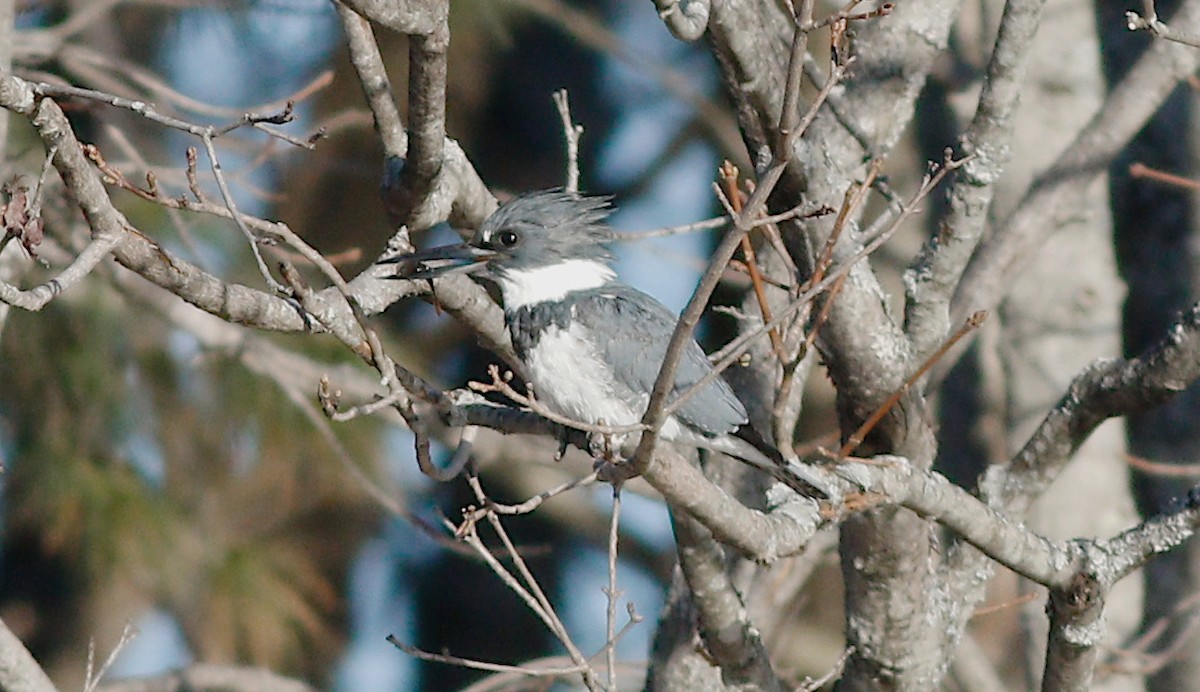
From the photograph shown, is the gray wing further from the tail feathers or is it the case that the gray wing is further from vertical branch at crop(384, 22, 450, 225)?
vertical branch at crop(384, 22, 450, 225)

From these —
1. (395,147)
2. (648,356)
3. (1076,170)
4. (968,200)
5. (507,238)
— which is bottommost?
(648,356)

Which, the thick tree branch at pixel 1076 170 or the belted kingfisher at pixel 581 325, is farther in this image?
the thick tree branch at pixel 1076 170

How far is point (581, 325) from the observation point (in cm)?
391

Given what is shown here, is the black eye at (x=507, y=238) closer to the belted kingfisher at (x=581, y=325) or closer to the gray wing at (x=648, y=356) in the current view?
the belted kingfisher at (x=581, y=325)

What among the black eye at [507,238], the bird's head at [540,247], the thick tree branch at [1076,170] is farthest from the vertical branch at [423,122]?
the thick tree branch at [1076,170]

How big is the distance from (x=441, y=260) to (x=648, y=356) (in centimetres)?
60

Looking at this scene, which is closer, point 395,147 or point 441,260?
point 395,147

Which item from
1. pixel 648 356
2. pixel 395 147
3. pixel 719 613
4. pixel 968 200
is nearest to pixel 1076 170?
pixel 968 200

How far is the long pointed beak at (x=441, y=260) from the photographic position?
3.46m

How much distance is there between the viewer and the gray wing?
377 centimetres

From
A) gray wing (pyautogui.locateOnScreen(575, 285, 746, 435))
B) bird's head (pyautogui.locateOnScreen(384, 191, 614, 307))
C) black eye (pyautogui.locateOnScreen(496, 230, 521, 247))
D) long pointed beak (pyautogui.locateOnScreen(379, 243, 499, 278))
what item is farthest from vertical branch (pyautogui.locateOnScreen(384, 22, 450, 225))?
gray wing (pyautogui.locateOnScreen(575, 285, 746, 435))

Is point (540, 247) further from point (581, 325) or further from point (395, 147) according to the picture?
point (395, 147)

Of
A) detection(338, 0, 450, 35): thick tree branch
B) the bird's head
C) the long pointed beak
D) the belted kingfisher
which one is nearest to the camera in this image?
detection(338, 0, 450, 35): thick tree branch

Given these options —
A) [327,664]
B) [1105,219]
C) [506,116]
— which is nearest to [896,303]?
[1105,219]
